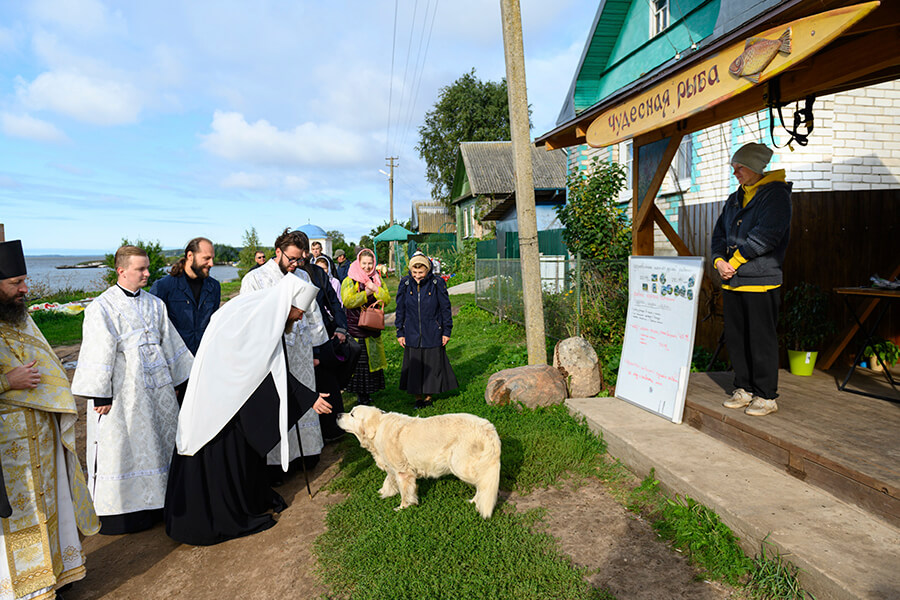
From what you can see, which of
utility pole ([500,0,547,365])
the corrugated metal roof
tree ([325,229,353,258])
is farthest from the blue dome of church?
tree ([325,229,353,258])

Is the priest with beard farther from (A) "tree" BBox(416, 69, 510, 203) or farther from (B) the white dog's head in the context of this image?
(A) "tree" BBox(416, 69, 510, 203)

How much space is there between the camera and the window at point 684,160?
9.52 m

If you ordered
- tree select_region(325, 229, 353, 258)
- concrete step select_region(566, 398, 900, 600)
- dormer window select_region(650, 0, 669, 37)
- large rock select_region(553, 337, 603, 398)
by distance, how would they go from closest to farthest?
concrete step select_region(566, 398, 900, 600) < large rock select_region(553, 337, 603, 398) < dormer window select_region(650, 0, 669, 37) < tree select_region(325, 229, 353, 258)

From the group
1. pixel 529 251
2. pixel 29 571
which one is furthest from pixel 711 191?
pixel 29 571

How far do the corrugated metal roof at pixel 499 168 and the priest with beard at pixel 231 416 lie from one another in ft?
82.9

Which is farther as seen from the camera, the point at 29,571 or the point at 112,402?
the point at 112,402

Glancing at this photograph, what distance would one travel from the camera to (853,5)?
2891 mm

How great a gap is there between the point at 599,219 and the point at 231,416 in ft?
23.8

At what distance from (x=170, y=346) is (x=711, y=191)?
8.62 metres

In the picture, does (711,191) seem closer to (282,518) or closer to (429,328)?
(429,328)

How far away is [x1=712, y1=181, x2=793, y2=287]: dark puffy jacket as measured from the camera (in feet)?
13.7

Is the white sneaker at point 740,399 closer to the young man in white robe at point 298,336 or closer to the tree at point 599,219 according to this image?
the young man in white robe at point 298,336

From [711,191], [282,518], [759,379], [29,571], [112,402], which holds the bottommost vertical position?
[282,518]

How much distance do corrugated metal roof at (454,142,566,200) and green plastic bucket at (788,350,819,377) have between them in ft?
74.8
